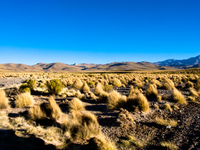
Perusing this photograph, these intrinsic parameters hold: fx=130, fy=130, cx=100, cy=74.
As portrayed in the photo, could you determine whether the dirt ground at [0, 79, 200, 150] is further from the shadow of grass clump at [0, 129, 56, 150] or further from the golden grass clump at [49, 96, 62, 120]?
the golden grass clump at [49, 96, 62, 120]

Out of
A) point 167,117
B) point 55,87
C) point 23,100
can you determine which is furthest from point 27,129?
point 55,87

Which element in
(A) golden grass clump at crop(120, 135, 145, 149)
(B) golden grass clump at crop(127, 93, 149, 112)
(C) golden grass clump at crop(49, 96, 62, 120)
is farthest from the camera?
(B) golden grass clump at crop(127, 93, 149, 112)

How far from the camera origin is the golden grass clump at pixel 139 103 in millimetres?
6770

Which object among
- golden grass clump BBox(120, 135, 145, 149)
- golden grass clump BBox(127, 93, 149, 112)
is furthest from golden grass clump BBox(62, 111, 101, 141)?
golden grass clump BBox(127, 93, 149, 112)

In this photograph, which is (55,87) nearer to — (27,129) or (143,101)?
(27,129)

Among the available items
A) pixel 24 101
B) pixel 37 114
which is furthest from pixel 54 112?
pixel 24 101

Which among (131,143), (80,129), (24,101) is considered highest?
(24,101)

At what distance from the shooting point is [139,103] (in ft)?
22.8

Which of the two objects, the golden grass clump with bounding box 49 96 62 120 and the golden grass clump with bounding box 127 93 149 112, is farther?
the golden grass clump with bounding box 127 93 149 112

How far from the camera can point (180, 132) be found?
459 cm

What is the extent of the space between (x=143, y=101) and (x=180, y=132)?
2505 millimetres

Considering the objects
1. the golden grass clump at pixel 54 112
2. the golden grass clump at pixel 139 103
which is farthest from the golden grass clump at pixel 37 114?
the golden grass clump at pixel 139 103

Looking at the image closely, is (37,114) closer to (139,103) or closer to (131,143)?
(131,143)

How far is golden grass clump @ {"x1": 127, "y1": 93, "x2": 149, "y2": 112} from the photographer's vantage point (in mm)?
6770
